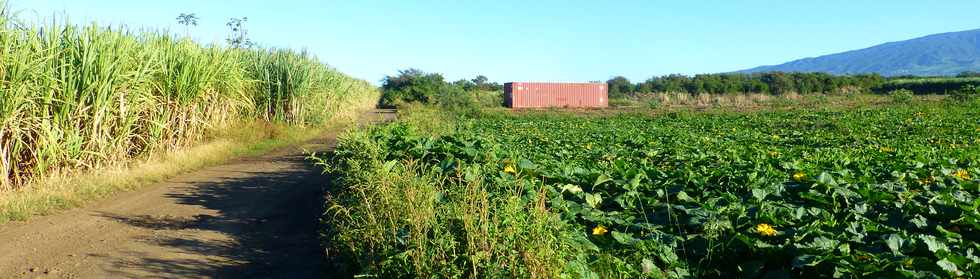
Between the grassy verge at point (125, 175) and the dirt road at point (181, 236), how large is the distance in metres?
0.23

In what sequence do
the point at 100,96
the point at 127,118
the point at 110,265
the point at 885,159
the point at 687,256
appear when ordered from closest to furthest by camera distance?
the point at 687,256
the point at 110,265
the point at 885,159
the point at 100,96
the point at 127,118

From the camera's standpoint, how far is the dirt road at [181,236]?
Result: 5.35m

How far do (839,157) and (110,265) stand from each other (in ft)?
24.1

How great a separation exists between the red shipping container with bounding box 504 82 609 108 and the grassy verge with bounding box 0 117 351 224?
26.3 metres

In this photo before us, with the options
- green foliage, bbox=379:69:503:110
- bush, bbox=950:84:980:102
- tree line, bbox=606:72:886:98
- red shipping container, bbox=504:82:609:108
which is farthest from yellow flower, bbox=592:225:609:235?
tree line, bbox=606:72:886:98

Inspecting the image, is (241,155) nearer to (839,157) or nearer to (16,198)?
(16,198)

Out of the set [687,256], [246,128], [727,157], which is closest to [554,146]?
[727,157]

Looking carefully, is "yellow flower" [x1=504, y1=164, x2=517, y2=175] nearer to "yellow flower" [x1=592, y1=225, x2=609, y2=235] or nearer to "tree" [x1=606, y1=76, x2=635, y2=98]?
"yellow flower" [x1=592, y1=225, x2=609, y2=235]

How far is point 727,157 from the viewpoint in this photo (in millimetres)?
8242

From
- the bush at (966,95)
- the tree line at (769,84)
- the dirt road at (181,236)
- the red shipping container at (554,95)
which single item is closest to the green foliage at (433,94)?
the red shipping container at (554,95)

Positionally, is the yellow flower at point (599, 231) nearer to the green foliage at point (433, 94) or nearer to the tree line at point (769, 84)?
the green foliage at point (433, 94)

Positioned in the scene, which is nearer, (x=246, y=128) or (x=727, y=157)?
(x=727, y=157)

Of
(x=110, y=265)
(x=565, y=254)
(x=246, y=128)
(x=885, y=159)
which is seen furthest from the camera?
(x=246, y=128)

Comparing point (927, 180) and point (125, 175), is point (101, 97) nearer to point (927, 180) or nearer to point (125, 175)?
point (125, 175)
